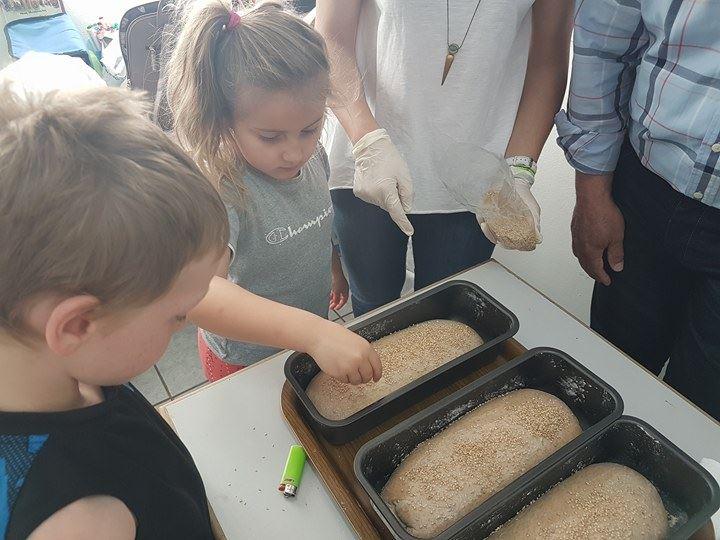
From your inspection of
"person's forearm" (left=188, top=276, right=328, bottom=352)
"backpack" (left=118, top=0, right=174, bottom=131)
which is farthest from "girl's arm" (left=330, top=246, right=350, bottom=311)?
"backpack" (left=118, top=0, right=174, bottom=131)

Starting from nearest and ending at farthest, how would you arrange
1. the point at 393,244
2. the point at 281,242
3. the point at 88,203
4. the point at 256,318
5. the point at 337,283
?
the point at 88,203, the point at 256,318, the point at 281,242, the point at 393,244, the point at 337,283

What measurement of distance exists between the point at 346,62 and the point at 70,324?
2.74 ft

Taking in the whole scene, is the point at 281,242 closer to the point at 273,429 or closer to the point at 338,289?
the point at 273,429

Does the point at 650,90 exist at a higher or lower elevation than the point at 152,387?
higher

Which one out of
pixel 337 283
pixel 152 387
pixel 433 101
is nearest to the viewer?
pixel 433 101

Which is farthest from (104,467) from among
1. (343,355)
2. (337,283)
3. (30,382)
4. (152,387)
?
(152,387)

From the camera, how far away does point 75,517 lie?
42cm

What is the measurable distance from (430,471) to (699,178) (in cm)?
62

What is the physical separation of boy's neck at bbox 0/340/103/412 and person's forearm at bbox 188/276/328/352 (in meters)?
0.32

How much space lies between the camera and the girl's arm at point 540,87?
1053 mm

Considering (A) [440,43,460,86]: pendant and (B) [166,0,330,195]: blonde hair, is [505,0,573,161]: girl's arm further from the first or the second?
(B) [166,0,330,195]: blonde hair

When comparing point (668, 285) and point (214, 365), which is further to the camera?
point (214, 365)

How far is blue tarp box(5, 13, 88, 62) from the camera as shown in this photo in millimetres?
2578

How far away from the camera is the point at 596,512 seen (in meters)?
0.66
